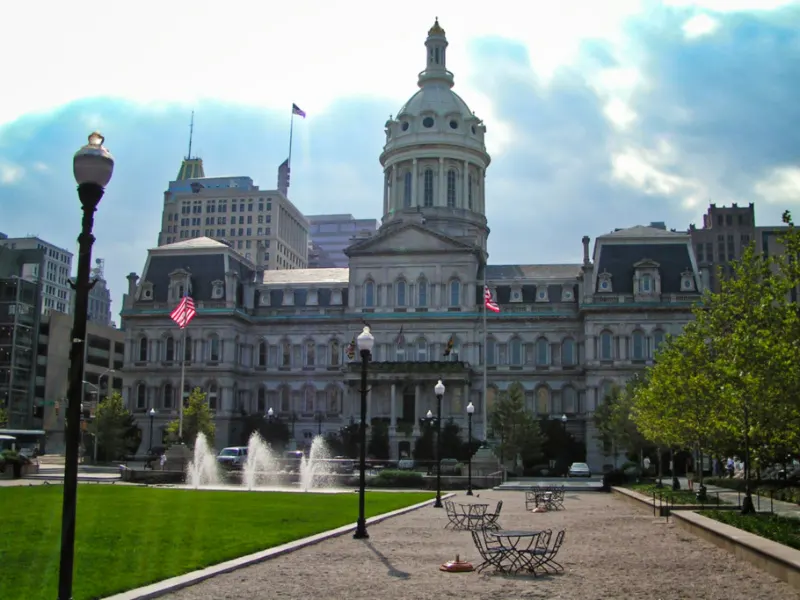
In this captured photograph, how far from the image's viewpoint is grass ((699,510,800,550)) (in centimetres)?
2004

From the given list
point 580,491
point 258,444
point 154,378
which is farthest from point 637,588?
point 154,378

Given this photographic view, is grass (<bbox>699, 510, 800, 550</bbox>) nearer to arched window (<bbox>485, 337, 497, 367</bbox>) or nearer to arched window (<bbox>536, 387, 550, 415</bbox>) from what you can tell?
arched window (<bbox>536, 387, 550, 415</bbox>)

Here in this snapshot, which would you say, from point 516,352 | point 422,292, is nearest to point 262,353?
point 422,292

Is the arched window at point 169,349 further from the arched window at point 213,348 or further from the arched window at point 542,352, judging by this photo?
the arched window at point 542,352

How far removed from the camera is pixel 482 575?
57.6 ft

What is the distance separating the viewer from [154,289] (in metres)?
93.2

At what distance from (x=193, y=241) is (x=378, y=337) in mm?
22802

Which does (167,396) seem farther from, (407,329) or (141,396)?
(407,329)

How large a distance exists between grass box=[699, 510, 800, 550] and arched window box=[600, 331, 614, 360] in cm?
5578

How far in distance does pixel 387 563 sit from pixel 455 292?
6883 cm

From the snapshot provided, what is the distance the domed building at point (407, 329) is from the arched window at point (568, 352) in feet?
0.35

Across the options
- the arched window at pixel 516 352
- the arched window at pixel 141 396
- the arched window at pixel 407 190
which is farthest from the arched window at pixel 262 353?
the arched window at pixel 516 352

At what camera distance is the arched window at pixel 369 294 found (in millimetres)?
88875

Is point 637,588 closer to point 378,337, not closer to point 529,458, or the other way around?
point 529,458
